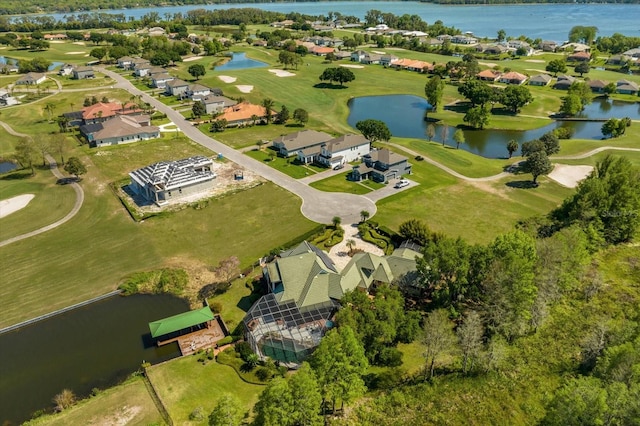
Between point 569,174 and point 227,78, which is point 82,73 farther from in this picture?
point 569,174

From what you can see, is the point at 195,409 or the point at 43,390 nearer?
the point at 195,409

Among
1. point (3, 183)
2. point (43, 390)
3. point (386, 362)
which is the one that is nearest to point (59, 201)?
point (3, 183)

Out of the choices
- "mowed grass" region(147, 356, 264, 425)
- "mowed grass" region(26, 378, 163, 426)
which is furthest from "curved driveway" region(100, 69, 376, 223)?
"mowed grass" region(26, 378, 163, 426)

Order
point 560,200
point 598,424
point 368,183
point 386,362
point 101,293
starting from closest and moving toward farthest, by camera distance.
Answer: point 598,424, point 386,362, point 101,293, point 560,200, point 368,183

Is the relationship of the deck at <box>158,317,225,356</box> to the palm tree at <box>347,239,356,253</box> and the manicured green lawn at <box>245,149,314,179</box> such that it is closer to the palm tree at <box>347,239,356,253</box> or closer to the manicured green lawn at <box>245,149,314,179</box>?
the palm tree at <box>347,239,356,253</box>

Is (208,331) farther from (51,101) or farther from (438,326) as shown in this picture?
(51,101)

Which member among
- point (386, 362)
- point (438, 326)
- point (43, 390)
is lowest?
point (43, 390)
